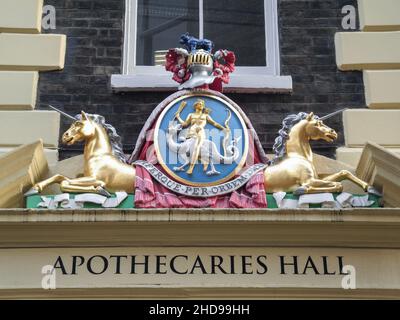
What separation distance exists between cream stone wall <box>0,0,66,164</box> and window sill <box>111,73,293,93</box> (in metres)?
0.63

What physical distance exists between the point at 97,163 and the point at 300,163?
174cm

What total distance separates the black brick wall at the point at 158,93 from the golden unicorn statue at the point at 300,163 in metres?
0.37

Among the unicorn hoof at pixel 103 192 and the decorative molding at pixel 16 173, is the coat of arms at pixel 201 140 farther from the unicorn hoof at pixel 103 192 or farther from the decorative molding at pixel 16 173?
the decorative molding at pixel 16 173

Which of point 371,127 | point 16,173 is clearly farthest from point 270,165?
point 16,173

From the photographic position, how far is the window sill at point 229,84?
333 inches

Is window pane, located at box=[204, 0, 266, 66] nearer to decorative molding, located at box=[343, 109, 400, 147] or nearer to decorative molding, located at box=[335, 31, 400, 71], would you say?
decorative molding, located at box=[335, 31, 400, 71]

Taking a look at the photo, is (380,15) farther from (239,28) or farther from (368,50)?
(239,28)

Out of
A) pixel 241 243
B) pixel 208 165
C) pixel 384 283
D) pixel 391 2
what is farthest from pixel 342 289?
pixel 391 2

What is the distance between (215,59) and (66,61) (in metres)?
1.47

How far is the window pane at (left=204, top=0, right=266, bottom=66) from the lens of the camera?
29.7 ft

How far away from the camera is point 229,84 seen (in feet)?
27.8

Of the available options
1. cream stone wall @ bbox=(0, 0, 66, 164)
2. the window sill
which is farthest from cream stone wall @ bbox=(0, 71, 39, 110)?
the window sill
